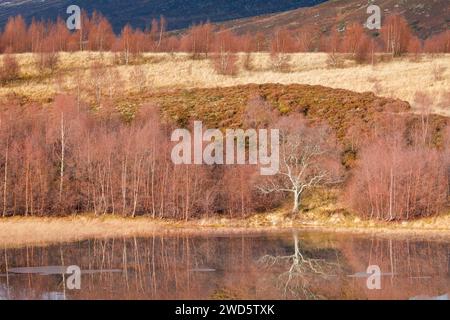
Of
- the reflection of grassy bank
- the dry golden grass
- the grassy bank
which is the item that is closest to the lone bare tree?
the reflection of grassy bank

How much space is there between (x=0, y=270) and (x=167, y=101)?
36759 millimetres

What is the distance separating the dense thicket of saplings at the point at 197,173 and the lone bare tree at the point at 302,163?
7 centimetres

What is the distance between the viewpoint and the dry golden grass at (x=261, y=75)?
2832 inches

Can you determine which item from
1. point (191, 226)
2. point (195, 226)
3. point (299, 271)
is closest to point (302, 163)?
point (195, 226)

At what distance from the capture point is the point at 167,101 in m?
69.4

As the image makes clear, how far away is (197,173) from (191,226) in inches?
167

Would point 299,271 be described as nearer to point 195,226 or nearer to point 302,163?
Result: point 195,226

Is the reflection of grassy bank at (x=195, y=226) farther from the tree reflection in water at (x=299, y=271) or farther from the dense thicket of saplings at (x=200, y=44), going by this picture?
the dense thicket of saplings at (x=200, y=44)

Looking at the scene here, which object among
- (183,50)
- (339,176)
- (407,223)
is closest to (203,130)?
(339,176)

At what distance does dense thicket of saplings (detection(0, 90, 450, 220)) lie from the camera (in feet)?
157

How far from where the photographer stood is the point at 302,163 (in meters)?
51.2

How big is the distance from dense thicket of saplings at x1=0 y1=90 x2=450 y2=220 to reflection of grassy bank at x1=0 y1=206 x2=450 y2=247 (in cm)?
94
